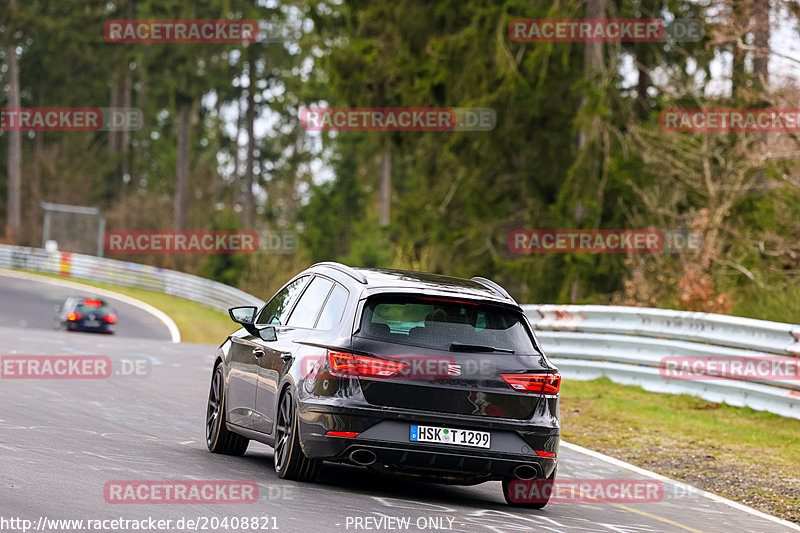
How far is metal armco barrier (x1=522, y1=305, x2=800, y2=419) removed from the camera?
1429 cm

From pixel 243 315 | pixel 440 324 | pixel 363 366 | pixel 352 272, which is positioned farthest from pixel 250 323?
pixel 440 324

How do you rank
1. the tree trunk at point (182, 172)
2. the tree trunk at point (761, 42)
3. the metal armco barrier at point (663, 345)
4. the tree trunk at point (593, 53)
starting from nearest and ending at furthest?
the metal armco barrier at point (663, 345) → the tree trunk at point (761, 42) → the tree trunk at point (593, 53) → the tree trunk at point (182, 172)

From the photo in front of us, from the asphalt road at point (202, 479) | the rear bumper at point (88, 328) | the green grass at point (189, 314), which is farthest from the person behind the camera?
the green grass at point (189, 314)

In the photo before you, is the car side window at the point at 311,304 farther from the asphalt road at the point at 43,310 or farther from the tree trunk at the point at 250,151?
the tree trunk at the point at 250,151

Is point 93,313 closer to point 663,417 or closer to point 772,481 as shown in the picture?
point 663,417

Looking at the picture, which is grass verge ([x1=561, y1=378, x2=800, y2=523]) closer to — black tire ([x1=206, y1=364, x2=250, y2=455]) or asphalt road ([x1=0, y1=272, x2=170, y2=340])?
black tire ([x1=206, y1=364, x2=250, y2=455])

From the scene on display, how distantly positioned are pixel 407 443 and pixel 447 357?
0.62m

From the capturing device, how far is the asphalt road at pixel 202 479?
7.30 m

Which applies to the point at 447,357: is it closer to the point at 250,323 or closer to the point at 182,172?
the point at 250,323

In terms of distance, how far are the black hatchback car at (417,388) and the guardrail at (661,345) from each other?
6110 mm

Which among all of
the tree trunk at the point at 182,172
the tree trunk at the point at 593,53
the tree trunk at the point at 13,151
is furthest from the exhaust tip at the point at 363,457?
the tree trunk at the point at 13,151

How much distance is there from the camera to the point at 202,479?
864 cm

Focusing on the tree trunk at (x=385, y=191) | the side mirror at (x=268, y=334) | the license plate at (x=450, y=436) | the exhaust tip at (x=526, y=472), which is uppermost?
the tree trunk at (x=385, y=191)

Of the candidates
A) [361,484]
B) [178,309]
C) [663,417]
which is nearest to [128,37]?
[178,309]
